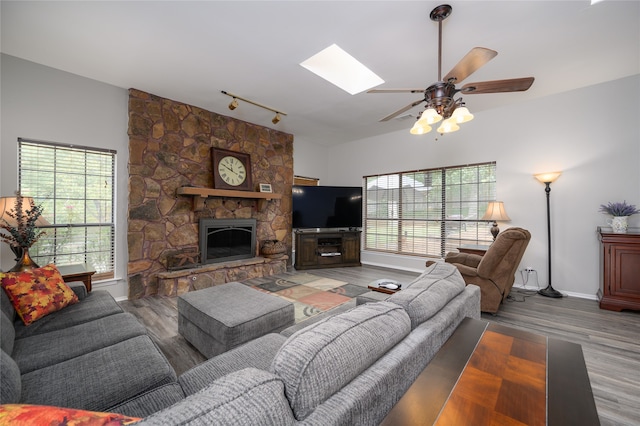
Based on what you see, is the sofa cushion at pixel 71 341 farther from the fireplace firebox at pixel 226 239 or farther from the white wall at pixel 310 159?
the white wall at pixel 310 159

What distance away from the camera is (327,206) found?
5594 millimetres

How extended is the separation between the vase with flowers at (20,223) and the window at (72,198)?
508 mm

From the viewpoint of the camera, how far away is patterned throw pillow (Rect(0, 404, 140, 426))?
17.8 inches

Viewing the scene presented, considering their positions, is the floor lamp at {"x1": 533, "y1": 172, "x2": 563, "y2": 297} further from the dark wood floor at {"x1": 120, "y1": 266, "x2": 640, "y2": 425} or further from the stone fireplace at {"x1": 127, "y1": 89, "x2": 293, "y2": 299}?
the stone fireplace at {"x1": 127, "y1": 89, "x2": 293, "y2": 299}

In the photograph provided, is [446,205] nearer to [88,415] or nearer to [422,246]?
[422,246]

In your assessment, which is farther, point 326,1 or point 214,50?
point 214,50

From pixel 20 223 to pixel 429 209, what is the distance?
5589 millimetres

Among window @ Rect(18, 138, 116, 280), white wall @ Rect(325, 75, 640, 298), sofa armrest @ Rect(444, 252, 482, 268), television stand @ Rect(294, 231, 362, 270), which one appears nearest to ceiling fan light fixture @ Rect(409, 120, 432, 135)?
sofa armrest @ Rect(444, 252, 482, 268)

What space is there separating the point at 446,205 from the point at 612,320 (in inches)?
99.2

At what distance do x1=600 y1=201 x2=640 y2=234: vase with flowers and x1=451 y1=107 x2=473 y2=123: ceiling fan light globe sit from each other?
2.60 meters

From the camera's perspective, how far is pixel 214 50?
105 inches

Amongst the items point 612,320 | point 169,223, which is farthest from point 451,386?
point 169,223

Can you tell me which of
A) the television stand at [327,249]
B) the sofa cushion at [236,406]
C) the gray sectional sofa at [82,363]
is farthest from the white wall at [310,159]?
the sofa cushion at [236,406]

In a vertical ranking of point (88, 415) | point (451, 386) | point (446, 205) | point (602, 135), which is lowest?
point (451, 386)
